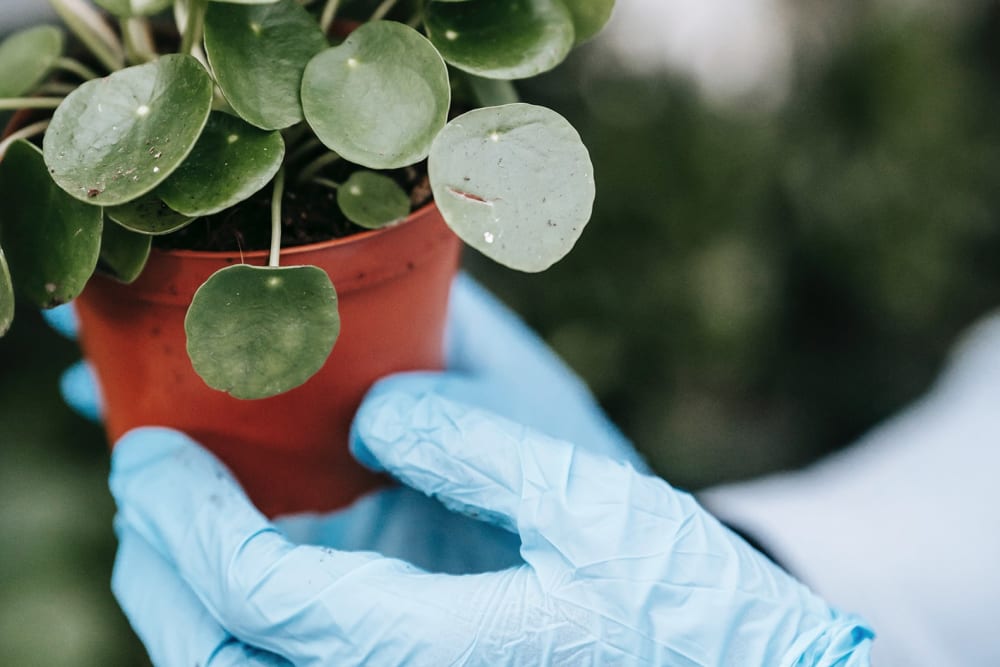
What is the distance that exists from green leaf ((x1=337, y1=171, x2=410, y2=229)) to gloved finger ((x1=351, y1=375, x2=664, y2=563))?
0.53ft

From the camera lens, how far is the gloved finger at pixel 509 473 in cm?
63

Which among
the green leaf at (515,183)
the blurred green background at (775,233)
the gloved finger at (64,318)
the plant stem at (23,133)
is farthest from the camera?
the blurred green background at (775,233)

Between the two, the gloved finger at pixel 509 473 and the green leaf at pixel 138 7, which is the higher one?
the green leaf at pixel 138 7

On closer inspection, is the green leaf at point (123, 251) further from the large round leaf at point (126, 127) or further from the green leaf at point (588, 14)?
the green leaf at point (588, 14)

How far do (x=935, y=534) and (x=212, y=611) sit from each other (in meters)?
0.81

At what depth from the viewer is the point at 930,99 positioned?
166 cm

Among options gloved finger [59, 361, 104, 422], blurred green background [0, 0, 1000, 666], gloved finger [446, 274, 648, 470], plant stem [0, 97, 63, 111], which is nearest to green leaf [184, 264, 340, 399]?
plant stem [0, 97, 63, 111]

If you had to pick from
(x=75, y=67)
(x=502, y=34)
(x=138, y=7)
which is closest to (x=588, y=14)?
(x=502, y=34)

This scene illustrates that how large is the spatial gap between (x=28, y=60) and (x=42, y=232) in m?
0.18

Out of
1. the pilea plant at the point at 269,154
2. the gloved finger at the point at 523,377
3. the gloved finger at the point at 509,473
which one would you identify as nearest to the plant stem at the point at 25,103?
the pilea plant at the point at 269,154

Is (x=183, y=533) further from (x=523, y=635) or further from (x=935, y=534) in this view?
(x=935, y=534)

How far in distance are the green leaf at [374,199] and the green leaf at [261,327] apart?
99mm

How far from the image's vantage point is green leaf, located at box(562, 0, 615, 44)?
0.62m

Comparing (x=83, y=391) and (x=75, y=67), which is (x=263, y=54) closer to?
(x=75, y=67)
